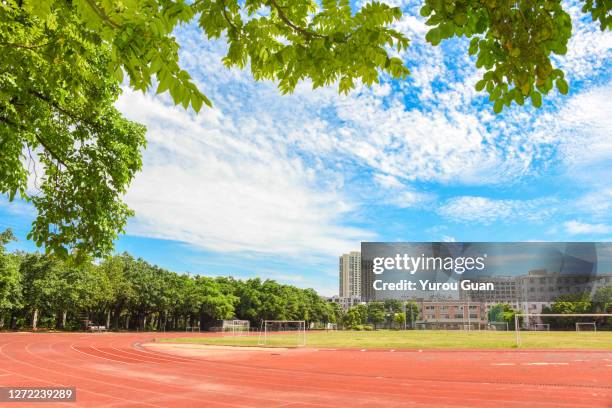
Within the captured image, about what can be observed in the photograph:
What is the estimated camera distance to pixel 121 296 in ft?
201

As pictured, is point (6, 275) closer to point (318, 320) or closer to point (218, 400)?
point (218, 400)

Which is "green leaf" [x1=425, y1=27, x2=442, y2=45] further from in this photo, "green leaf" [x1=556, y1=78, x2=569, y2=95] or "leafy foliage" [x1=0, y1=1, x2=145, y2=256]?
"leafy foliage" [x1=0, y1=1, x2=145, y2=256]

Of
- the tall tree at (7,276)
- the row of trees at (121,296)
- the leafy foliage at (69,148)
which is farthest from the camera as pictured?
the row of trees at (121,296)

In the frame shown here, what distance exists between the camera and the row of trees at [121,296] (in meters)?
52.8

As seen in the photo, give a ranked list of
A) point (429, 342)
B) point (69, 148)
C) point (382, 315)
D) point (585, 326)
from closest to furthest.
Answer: point (69, 148)
point (429, 342)
point (585, 326)
point (382, 315)

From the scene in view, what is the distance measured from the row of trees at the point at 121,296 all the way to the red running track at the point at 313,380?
1134 inches

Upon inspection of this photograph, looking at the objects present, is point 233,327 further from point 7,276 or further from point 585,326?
point 585,326

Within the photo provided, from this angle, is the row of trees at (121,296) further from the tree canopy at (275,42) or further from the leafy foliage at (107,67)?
the tree canopy at (275,42)

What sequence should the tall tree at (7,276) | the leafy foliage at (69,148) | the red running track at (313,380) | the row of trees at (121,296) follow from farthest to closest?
the row of trees at (121,296), the tall tree at (7,276), the red running track at (313,380), the leafy foliage at (69,148)

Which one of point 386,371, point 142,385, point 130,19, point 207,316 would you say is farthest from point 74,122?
point 207,316

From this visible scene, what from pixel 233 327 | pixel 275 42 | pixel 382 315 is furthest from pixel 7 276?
pixel 382 315

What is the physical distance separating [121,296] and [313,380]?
50841 mm

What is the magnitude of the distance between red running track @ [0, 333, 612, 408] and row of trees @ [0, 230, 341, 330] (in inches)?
1134

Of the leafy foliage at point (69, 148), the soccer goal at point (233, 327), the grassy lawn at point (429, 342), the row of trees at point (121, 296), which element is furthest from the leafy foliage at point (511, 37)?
the soccer goal at point (233, 327)
